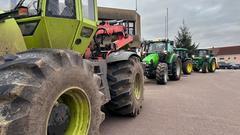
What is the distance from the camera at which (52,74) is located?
310cm

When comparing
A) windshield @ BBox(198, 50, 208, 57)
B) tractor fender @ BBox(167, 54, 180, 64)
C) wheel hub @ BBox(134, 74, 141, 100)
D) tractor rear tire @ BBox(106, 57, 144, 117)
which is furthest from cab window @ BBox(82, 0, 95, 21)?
windshield @ BBox(198, 50, 208, 57)

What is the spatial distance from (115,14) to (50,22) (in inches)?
1252

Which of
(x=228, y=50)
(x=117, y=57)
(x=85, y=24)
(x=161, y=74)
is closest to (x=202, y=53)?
(x=161, y=74)

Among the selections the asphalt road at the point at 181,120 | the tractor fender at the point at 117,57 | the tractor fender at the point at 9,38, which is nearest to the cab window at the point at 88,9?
the tractor fender at the point at 117,57

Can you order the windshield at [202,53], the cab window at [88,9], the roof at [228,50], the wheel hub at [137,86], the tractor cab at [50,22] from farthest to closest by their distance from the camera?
the roof at [228,50]
the windshield at [202,53]
the wheel hub at [137,86]
the cab window at [88,9]
the tractor cab at [50,22]

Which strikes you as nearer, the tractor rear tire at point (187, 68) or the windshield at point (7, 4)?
the windshield at point (7, 4)

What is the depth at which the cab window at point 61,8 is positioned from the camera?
14.2 feet

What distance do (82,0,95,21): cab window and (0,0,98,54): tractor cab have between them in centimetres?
5

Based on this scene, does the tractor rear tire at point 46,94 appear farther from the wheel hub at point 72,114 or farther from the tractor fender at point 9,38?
the tractor fender at point 9,38

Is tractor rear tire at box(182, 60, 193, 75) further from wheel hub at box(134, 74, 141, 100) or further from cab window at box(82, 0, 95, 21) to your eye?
cab window at box(82, 0, 95, 21)

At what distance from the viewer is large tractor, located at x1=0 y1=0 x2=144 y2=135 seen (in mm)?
2729

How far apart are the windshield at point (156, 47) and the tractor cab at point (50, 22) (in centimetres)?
1314

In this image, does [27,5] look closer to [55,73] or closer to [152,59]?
[55,73]

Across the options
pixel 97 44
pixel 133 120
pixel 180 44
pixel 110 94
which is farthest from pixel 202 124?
pixel 180 44
